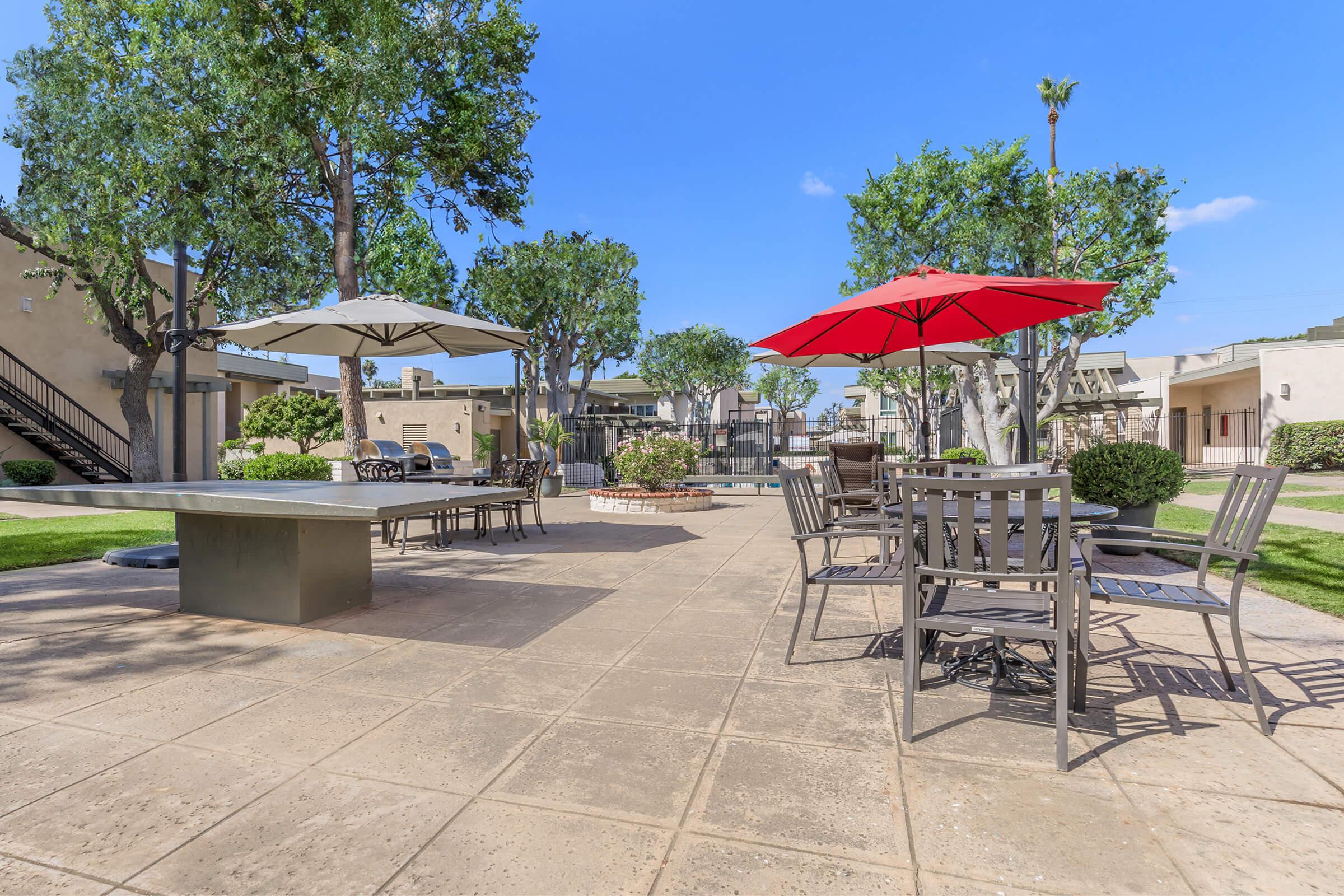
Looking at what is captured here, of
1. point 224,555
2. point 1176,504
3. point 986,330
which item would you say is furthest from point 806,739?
point 1176,504

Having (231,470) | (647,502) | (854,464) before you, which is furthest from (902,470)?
(231,470)

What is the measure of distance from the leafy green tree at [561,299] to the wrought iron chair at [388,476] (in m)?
15.6

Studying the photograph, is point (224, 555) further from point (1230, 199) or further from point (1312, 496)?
point (1230, 199)

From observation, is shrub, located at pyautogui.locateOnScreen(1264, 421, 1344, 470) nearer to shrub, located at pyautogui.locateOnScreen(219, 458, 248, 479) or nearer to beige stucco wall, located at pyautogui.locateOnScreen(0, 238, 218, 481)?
shrub, located at pyautogui.locateOnScreen(219, 458, 248, 479)

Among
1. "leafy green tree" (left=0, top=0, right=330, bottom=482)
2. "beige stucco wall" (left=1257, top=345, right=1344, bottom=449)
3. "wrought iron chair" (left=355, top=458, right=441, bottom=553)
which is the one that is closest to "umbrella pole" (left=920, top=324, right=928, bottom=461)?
"wrought iron chair" (left=355, top=458, right=441, bottom=553)

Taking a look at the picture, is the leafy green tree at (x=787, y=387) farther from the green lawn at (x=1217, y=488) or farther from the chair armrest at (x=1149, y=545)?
the chair armrest at (x=1149, y=545)

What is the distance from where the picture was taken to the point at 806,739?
2.59m

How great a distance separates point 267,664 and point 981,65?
1667 centimetres

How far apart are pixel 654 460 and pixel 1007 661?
28.3ft

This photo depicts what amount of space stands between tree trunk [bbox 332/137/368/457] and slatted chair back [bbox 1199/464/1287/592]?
32.1 ft

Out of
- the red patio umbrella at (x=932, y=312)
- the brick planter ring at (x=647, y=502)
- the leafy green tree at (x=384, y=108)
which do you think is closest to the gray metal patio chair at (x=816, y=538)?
the red patio umbrella at (x=932, y=312)

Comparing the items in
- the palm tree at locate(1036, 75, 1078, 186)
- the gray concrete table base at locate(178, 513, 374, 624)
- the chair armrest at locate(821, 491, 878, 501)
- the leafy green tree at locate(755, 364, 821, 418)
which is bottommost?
the gray concrete table base at locate(178, 513, 374, 624)

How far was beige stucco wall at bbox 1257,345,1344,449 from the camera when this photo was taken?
19281mm

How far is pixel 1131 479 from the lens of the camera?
6715 millimetres
